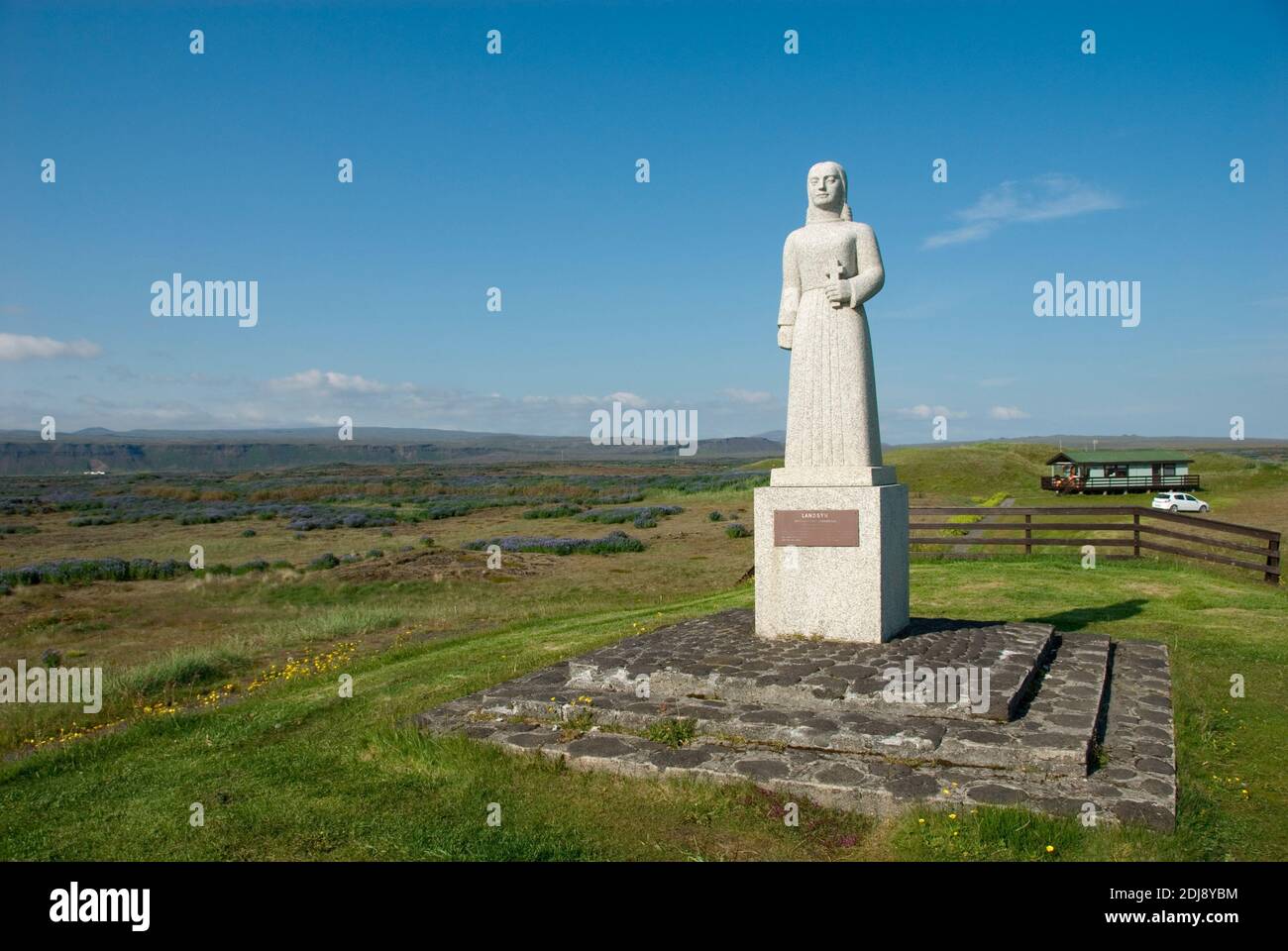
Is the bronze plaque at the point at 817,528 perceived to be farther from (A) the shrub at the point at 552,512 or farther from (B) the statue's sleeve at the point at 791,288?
(A) the shrub at the point at 552,512

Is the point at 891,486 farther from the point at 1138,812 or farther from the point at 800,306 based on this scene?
the point at 1138,812

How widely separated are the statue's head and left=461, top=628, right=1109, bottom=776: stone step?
5193 millimetres

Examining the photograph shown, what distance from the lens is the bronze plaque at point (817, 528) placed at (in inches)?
318

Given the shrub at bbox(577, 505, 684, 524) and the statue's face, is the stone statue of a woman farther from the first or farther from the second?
the shrub at bbox(577, 505, 684, 524)

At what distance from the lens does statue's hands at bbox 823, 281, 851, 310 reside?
836 centimetres

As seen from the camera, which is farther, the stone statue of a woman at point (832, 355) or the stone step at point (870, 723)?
the stone statue of a woman at point (832, 355)

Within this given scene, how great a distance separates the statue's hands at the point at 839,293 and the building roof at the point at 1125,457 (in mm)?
43873
